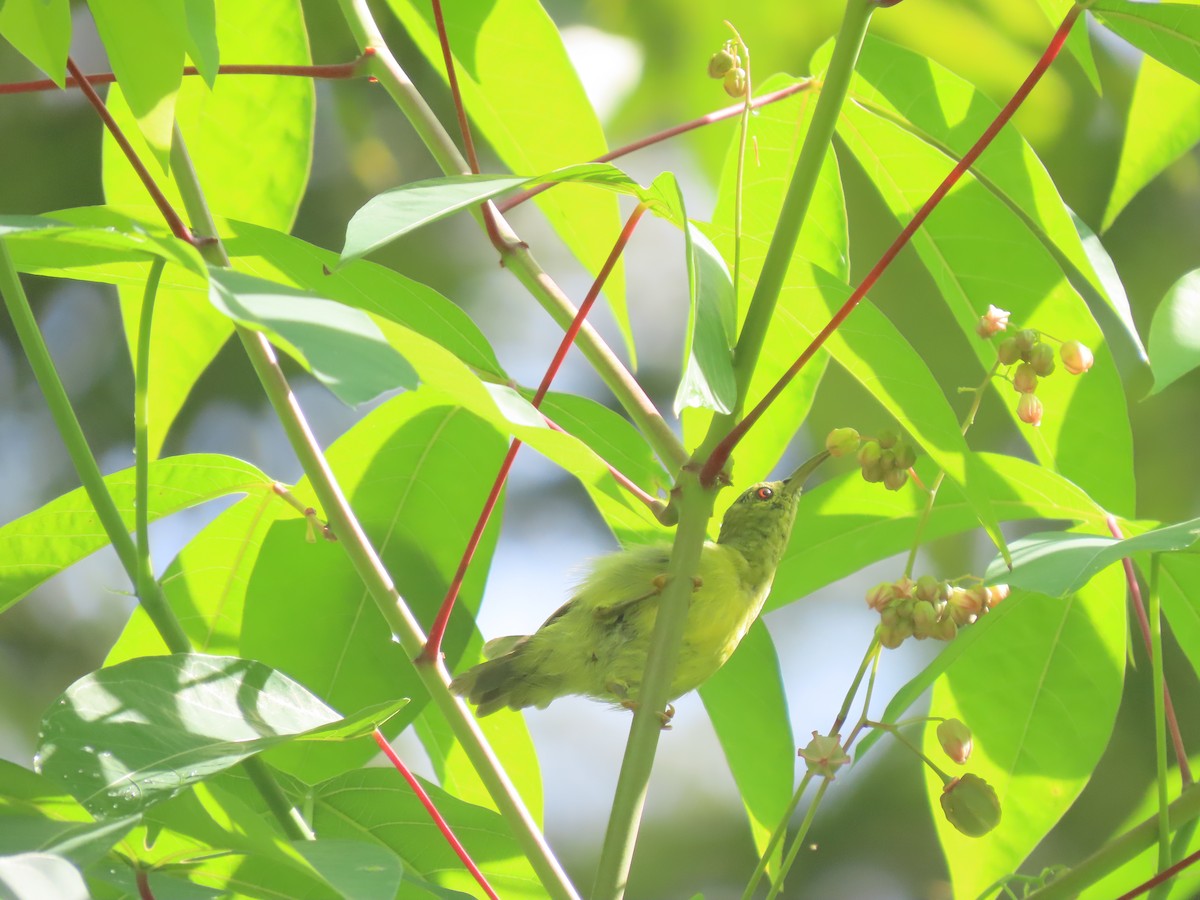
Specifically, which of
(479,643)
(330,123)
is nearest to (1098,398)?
(479,643)

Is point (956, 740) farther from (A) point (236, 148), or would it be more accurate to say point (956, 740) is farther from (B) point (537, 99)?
(A) point (236, 148)

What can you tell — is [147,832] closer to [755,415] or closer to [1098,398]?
[755,415]

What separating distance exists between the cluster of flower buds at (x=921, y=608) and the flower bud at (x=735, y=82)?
520 millimetres

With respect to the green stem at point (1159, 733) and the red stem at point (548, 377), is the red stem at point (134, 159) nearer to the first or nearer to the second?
the red stem at point (548, 377)

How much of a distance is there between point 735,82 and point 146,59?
0.57m

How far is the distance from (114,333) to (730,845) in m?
2.84

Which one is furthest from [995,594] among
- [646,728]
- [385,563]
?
[385,563]

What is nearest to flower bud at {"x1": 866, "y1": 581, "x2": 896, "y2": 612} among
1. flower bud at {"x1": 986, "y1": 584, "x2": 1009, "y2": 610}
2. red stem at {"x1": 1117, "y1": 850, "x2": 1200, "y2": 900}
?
flower bud at {"x1": 986, "y1": 584, "x2": 1009, "y2": 610}

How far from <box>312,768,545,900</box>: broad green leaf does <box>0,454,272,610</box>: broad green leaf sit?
362 mm

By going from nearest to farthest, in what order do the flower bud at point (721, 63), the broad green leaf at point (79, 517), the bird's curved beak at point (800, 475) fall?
the flower bud at point (721, 63), the broad green leaf at point (79, 517), the bird's curved beak at point (800, 475)

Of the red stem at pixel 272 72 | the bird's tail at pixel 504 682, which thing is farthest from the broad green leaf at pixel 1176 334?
the bird's tail at pixel 504 682

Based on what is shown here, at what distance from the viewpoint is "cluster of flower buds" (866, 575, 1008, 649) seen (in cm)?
121

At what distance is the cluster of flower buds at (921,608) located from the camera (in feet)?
3.97

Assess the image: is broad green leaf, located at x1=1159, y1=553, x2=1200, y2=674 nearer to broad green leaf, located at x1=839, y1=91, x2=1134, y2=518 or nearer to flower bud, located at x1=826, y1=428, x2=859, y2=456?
broad green leaf, located at x1=839, y1=91, x2=1134, y2=518
